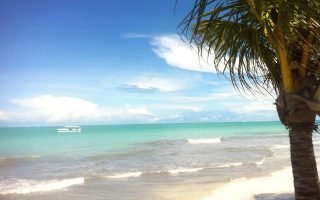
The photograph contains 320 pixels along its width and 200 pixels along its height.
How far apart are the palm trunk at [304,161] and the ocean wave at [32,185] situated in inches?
304

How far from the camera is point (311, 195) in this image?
5.04 m

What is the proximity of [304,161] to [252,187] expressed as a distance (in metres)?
4.76

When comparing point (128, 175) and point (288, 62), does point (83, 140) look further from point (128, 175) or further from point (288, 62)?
point (288, 62)

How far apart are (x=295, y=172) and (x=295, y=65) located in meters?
1.43

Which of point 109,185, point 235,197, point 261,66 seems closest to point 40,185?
point 109,185

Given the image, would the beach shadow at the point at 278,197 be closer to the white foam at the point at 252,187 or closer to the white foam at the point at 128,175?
the white foam at the point at 252,187

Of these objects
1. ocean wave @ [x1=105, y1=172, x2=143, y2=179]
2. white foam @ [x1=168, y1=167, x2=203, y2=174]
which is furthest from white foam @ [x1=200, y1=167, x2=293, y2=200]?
ocean wave @ [x1=105, y1=172, x2=143, y2=179]

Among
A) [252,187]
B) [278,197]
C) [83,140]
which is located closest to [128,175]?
[252,187]

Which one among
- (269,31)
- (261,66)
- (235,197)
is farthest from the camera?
(235,197)

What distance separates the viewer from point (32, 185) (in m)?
11.6

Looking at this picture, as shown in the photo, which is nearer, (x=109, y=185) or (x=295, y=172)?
(x=295, y=172)

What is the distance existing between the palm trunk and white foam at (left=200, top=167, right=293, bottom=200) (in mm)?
3081

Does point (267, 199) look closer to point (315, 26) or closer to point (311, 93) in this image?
point (311, 93)

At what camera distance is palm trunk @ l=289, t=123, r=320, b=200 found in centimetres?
499
